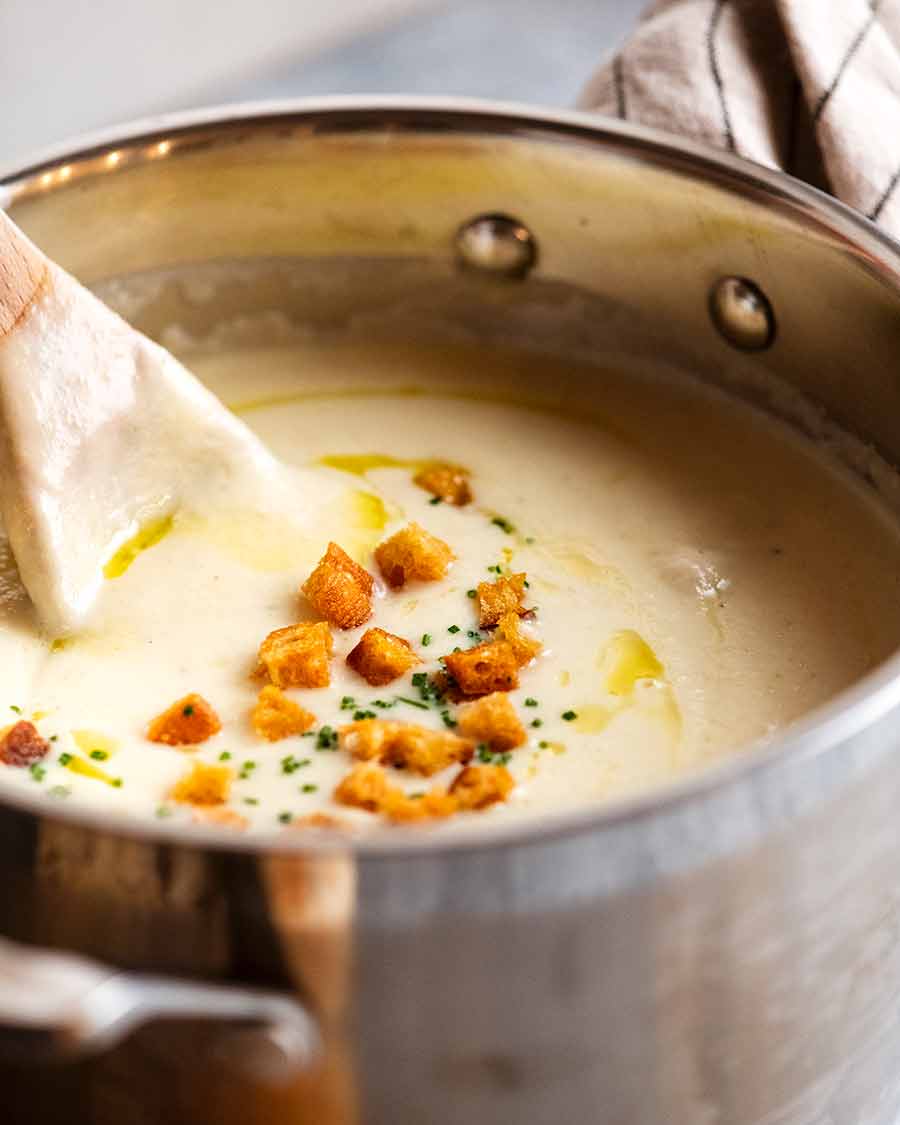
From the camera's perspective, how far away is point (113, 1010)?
84cm

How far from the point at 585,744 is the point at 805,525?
46 cm

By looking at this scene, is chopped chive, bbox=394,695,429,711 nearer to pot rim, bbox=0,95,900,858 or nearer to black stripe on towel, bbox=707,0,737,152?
pot rim, bbox=0,95,900,858

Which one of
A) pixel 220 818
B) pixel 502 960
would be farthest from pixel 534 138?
→ pixel 502 960

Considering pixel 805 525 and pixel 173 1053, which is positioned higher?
pixel 805 525

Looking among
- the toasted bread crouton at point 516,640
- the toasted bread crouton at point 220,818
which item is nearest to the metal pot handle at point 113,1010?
the toasted bread crouton at point 220,818

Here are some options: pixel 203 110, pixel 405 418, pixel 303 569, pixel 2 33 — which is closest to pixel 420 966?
pixel 303 569

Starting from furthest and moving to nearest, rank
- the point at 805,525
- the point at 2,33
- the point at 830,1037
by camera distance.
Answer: the point at 2,33
the point at 805,525
the point at 830,1037

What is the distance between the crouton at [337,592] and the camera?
1.47 metres

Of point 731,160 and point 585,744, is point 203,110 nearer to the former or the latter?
point 731,160

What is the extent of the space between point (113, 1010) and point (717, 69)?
129 centimetres

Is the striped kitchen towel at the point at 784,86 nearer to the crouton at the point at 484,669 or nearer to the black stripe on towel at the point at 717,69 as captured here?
the black stripe on towel at the point at 717,69

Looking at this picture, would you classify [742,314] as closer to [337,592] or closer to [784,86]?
[784,86]

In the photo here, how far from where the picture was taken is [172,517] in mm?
1613

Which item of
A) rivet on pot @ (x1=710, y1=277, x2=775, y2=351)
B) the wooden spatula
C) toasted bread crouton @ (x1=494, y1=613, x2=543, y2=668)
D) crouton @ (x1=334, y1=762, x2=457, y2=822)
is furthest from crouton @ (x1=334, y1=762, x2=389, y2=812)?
rivet on pot @ (x1=710, y1=277, x2=775, y2=351)
